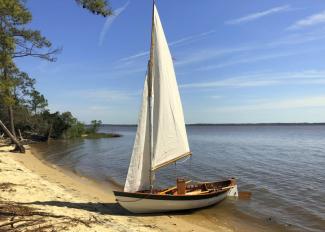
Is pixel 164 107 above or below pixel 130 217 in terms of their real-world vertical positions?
above

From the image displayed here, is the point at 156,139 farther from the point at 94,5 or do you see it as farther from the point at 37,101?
the point at 37,101

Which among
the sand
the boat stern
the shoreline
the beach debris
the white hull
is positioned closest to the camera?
the beach debris

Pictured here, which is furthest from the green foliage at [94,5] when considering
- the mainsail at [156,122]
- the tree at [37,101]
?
the tree at [37,101]

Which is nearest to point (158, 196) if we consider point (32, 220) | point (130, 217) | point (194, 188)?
point (130, 217)

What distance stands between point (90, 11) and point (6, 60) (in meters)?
6.19

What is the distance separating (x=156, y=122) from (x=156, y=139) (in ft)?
2.45

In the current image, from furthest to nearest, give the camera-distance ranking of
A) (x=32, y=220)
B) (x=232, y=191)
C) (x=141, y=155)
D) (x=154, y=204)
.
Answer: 1. (x=232, y=191)
2. (x=141, y=155)
3. (x=154, y=204)
4. (x=32, y=220)

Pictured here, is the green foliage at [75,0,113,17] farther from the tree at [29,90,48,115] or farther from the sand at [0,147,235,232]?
the tree at [29,90,48,115]

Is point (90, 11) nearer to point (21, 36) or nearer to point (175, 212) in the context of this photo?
point (21, 36)

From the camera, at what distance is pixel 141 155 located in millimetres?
15242

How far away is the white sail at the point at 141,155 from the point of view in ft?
49.6

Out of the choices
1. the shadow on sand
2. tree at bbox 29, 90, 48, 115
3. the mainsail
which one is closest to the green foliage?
the mainsail

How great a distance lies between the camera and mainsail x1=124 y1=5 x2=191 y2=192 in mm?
15141

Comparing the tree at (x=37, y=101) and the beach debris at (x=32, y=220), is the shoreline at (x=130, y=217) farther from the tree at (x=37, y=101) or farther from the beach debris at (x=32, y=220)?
the tree at (x=37, y=101)
